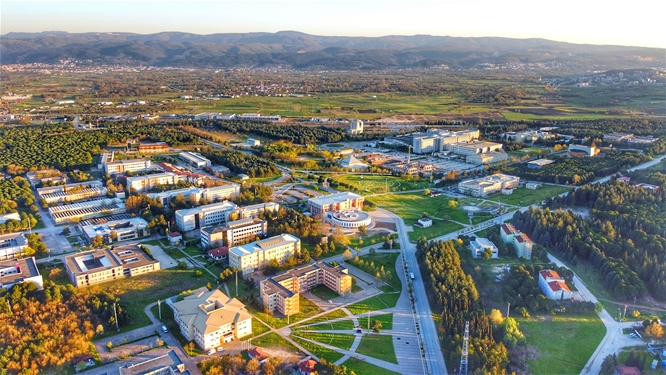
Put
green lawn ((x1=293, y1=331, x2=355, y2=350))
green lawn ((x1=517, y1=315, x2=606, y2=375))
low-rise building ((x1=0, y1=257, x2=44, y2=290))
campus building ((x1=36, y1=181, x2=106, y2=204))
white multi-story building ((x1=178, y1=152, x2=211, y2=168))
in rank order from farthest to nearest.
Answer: white multi-story building ((x1=178, y1=152, x2=211, y2=168))
campus building ((x1=36, y1=181, x2=106, y2=204))
low-rise building ((x1=0, y1=257, x2=44, y2=290))
green lawn ((x1=293, y1=331, x2=355, y2=350))
green lawn ((x1=517, y1=315, x2=606, y2=375))

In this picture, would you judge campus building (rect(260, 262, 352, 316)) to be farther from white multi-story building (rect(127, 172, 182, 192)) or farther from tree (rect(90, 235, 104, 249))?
white multi-story building (rect(127, 172, 182, 192))

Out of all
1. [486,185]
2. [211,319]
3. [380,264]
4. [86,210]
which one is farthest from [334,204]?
[86,210]

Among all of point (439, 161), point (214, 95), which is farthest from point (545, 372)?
point (214, 95)

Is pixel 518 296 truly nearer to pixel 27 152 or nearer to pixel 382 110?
pixel 27 152

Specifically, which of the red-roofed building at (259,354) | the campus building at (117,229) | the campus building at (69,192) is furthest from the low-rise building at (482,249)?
the campus building at (69,192)

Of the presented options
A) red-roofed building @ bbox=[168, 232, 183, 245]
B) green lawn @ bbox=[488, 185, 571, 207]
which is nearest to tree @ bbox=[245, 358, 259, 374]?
red-roofed building @ bbox=[168, 232, 183, 245]
